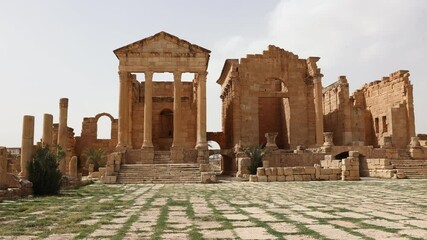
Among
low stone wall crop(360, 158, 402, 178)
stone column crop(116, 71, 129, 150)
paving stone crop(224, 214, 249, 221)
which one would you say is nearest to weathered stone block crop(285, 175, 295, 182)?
low stone wall crop(360, 158, 402, 178)

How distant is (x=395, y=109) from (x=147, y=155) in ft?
61.1

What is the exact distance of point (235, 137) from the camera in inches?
1240

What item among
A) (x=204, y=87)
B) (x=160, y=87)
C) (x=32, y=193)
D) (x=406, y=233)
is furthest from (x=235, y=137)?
(x=406, y=233)

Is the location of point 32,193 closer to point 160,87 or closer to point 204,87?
point 204,87

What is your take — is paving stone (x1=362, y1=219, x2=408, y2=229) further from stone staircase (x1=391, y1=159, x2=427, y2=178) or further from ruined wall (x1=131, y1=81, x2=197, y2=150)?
ruined wall (x1=131, y1=81, x2=197, y2=150)

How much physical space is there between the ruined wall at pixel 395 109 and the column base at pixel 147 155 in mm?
17893

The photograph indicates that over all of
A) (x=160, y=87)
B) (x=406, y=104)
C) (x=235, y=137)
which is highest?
(x=160, y=87)

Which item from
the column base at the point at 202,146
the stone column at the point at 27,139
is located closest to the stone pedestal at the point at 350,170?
the column base at the point at 202,146

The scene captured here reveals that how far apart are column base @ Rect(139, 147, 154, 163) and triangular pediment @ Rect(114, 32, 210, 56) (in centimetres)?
660

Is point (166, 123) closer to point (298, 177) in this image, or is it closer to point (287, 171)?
point (287, 171)

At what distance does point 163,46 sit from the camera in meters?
28.8

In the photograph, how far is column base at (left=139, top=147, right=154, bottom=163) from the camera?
27.1 meters

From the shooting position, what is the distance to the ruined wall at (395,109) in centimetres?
3139

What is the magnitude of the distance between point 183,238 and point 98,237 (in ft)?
3.68
